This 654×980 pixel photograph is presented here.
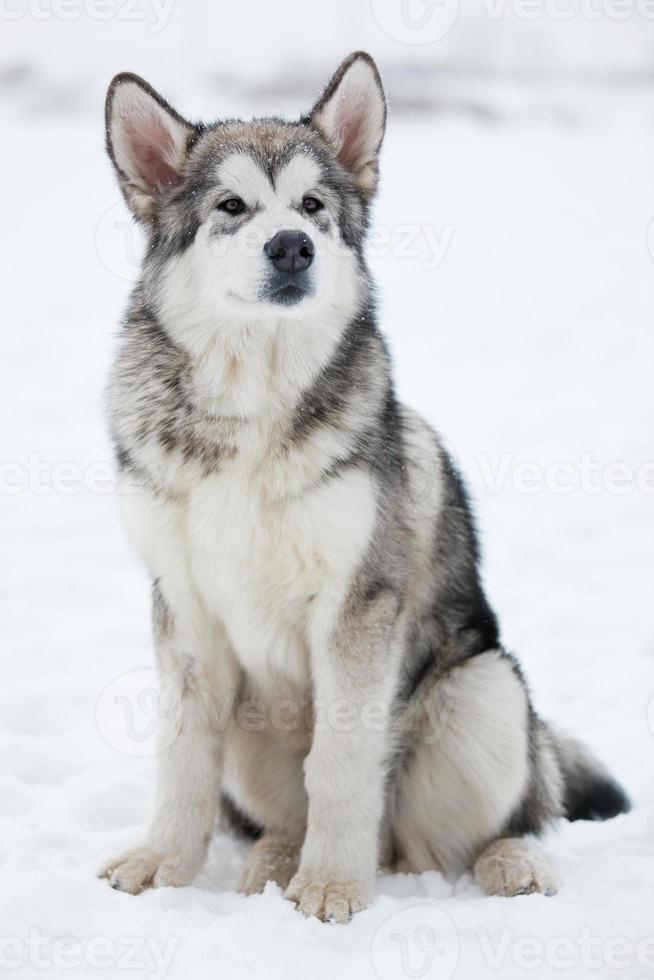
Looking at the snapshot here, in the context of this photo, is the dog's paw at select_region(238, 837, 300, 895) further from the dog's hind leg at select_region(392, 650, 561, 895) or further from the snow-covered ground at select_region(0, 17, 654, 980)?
the dog's hind leg at select_region(392, 650, 561, 895)

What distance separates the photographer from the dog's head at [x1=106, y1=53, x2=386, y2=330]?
3236 mm

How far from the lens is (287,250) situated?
3166 mm

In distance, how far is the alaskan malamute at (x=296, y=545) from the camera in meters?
3.22

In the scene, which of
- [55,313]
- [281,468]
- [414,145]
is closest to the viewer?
[281,468]

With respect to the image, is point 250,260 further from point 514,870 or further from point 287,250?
point 514,870

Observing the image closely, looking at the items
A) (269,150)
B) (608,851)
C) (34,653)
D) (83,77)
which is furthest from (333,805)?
(83,77)

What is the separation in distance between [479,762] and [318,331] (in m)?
1.65

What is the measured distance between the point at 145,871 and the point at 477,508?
2.40 meters

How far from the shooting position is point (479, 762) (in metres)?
3.61

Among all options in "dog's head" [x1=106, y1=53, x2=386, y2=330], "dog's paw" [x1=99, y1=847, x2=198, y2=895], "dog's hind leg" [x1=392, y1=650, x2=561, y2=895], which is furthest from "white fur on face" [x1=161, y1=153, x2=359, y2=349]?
"dog's paw" [x1=99, y1=847, x2=198, y2=895]

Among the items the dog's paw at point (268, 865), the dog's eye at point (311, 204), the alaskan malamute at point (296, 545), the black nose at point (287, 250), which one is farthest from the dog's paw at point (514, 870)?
the dog's eye at point (311, 204)

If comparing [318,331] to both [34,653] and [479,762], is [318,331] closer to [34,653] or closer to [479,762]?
[479,762]

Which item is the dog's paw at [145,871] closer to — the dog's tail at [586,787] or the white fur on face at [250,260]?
the dog's tail at [586,787]

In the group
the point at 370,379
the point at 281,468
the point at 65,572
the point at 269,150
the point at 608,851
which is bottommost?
the point at 65,572
